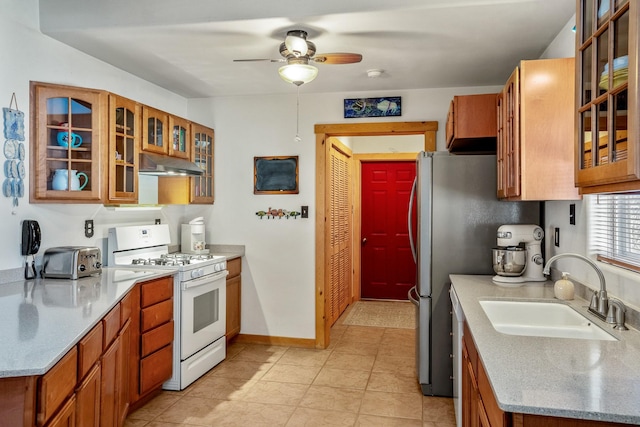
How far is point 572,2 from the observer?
240 cm

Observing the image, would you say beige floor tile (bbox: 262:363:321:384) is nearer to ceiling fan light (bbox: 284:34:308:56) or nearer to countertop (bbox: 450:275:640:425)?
countertop (bbox: 450:275:640:425)

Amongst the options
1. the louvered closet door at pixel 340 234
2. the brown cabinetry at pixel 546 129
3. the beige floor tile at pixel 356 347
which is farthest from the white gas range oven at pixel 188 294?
the brown cabinetry at pixel 546 129

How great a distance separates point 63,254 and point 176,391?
1233 mm

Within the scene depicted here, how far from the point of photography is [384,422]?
9.49ft

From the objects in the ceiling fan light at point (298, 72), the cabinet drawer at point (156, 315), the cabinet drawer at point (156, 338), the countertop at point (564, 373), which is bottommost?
the cabinet drawer at point (156, 338)

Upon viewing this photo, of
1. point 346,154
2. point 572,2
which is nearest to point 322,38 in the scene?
point 572,2

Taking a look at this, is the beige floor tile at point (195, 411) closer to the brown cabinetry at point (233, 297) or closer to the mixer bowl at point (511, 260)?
the brown cabinetry at point (233, 297)

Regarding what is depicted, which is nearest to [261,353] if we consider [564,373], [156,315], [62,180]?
[156,315]

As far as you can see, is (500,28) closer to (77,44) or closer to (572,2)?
(572,2)

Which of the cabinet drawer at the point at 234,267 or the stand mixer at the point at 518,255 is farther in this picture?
the cabinet drawer at the point at 234,267

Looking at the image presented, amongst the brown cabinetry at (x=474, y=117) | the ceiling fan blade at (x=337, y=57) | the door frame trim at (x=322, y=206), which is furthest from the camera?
the door frame trim at (x=322, y=206)

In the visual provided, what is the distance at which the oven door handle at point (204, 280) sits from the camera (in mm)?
3359

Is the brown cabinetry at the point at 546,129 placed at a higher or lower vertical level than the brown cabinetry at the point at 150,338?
higher

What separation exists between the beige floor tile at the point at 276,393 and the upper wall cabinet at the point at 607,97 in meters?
2.37
